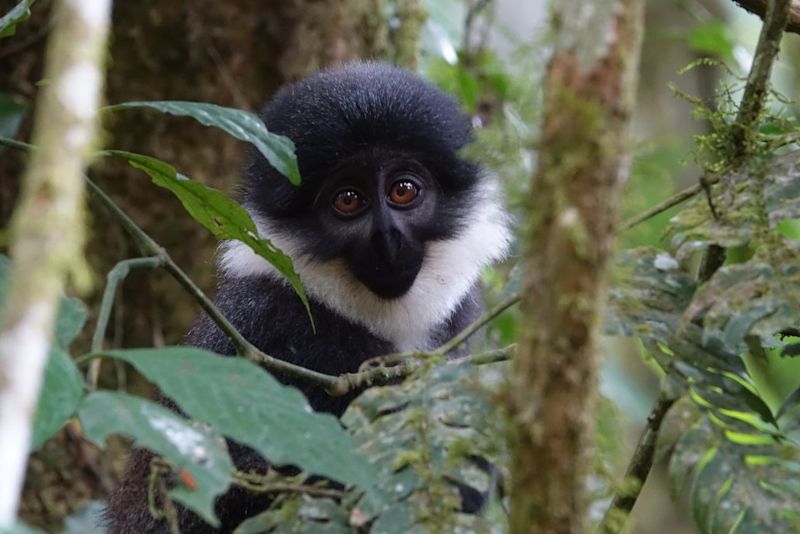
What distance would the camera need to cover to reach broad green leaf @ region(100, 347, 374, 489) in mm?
1678

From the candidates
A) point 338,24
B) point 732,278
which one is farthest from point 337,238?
point 338,24

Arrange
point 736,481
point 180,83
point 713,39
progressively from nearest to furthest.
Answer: point 736,481 < point 180,83 < point 713,39

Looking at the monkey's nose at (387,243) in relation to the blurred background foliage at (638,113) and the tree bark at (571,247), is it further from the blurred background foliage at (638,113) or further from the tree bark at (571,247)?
the tree bark at (571,247)

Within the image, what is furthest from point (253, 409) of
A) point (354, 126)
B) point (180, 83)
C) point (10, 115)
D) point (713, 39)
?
point (713, 39)

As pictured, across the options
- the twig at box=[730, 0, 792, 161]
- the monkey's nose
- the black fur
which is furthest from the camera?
the monkey's nose

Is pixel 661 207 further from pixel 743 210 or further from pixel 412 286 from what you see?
pixel 412 286

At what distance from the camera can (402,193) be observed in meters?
3.52

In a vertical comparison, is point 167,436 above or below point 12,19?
below

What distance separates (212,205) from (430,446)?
923 millimetres

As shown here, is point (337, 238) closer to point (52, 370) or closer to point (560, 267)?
point (52, 370)

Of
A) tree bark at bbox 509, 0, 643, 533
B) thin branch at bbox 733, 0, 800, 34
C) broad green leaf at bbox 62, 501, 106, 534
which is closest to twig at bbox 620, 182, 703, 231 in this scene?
tree bark at bbox 509, 0, 643, 533

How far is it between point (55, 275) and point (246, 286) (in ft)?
8.10

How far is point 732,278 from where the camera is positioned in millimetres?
1961

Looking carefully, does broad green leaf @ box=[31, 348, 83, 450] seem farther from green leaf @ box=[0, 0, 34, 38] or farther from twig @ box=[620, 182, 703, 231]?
green leaf @ box=[0, 0, 34, 38]
